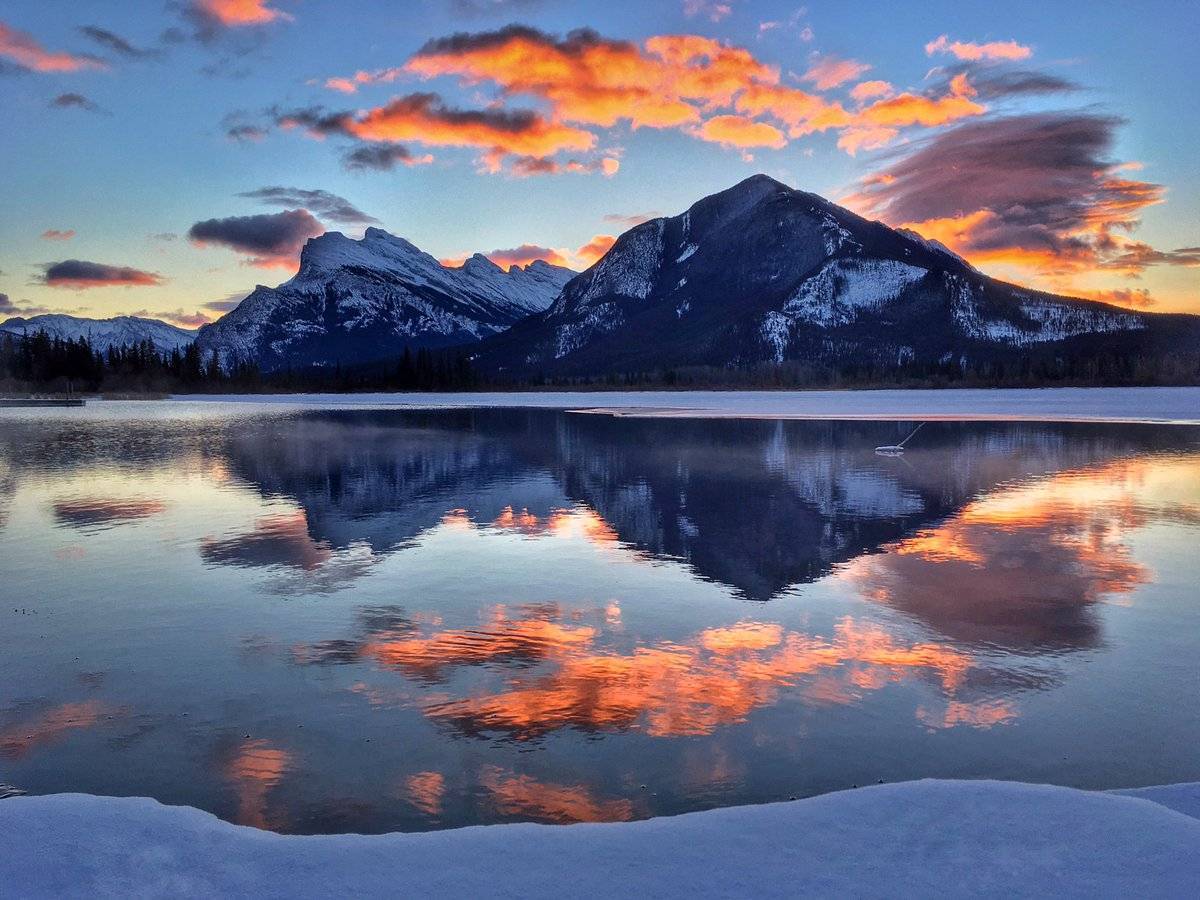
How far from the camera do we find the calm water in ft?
25.0

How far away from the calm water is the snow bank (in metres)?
0.55

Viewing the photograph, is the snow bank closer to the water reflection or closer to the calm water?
the calm water

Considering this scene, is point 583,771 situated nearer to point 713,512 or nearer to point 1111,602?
point 1111,602

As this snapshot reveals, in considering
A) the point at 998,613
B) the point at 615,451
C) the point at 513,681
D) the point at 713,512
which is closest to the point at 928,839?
the point at 513,681

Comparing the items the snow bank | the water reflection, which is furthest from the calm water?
the snow bank

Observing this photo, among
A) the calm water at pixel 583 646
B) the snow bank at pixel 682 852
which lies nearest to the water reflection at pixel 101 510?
the calm water at pixel 583 646

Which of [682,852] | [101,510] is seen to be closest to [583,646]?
[682,852]

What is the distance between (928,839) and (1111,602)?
360 inches

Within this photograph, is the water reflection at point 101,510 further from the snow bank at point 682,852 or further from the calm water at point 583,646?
the snow bank at point 682,852

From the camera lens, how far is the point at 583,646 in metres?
11.2

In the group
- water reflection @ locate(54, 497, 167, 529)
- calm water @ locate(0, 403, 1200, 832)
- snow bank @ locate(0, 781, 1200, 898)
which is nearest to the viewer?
snow bank @ locate(0, 781, 1200, 898)

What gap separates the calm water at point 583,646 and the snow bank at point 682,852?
0.55 m

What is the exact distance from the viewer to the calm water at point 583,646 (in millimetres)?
7633

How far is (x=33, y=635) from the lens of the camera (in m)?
11.9
